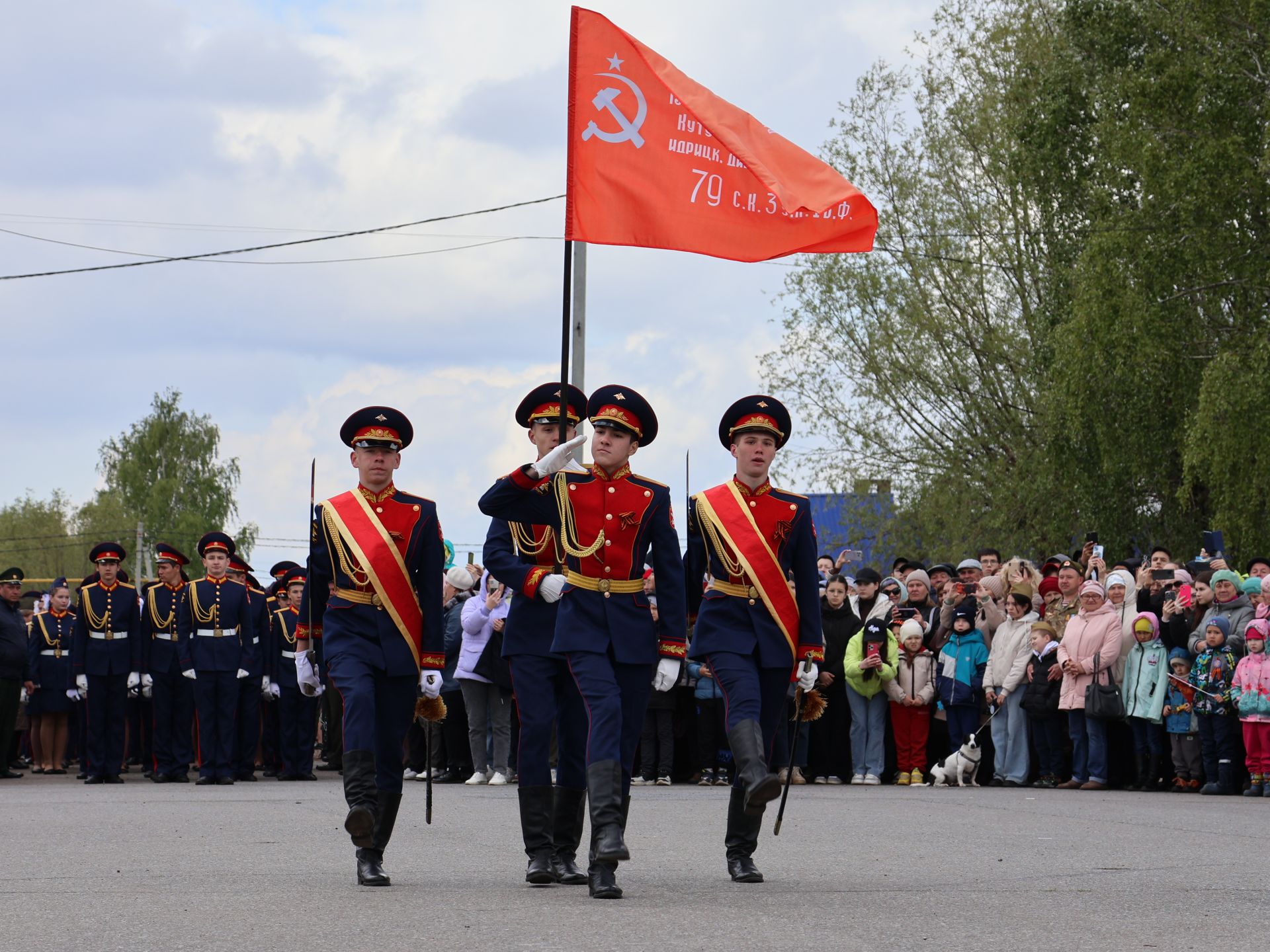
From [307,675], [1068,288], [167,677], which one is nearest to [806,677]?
[307,675]

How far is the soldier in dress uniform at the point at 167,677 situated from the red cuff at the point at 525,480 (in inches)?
439

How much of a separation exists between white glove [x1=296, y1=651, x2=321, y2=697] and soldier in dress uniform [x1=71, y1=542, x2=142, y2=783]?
10.7 metres

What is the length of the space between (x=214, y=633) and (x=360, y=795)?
10.7 metres

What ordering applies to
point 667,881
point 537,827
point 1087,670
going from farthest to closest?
point 1087,670 < point 667,881 < point 537,827

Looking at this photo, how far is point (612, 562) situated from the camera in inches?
330

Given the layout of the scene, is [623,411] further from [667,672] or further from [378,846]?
[378,846]

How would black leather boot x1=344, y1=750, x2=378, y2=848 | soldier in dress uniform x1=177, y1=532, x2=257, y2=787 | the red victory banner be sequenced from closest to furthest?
black leather boot x1=344, y1=750, x2=378, y2=848 < the red victory banner < soldier in dress uniform x1=177, y1=532, x2=257, y2=787

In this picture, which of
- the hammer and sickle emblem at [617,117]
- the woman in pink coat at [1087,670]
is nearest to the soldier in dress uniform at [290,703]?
the woman in pink coat at [1087,670]

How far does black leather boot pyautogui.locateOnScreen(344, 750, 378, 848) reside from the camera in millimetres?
7941

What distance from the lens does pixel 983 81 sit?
37.7 m

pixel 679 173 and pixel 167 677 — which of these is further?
pixel 167 677

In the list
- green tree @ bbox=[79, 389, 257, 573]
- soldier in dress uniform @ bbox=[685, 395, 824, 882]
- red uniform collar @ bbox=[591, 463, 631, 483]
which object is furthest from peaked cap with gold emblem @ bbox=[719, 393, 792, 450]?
green tree @ bbox=[79, 389, 257, 573]

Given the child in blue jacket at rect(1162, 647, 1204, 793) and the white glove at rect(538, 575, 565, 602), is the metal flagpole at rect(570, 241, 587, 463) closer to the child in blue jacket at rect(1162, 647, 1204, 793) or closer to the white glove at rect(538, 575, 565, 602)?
the child in blue jacket at rect(1162, 647, 1204, 793)

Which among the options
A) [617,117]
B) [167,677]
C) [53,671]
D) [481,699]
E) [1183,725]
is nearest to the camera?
[617,117]
